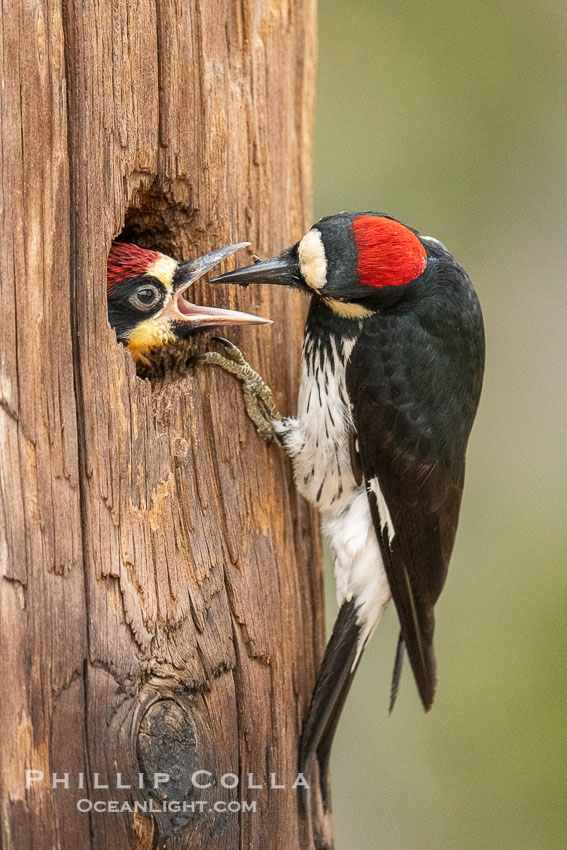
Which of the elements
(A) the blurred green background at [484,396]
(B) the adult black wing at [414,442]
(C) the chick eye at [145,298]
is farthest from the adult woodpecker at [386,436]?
(A) the blurred green background at [484,396]

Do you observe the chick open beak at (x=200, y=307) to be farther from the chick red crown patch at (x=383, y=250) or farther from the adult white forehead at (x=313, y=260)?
the chick red crown patch at (x=383, y=250)

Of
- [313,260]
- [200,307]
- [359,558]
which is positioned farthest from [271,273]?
[359,558]

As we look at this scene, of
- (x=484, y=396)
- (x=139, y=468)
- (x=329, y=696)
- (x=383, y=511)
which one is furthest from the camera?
(x=484, y=396)

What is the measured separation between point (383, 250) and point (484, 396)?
9.37ft

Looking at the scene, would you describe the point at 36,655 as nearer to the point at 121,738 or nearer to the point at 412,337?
the point at 121,738

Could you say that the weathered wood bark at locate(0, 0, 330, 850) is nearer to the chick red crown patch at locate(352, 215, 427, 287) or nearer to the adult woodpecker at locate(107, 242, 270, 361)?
the adult woodpecker at locate(107, 242, 270, 361)

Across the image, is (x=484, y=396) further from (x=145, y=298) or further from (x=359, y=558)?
(x=145, y=298)

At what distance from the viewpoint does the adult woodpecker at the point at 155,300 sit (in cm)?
261

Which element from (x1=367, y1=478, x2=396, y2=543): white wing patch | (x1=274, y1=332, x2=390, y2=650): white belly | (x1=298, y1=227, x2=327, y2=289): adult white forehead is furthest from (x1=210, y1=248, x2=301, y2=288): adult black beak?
(x1=367, y1=478, x2=396, y2=543): white wing patch

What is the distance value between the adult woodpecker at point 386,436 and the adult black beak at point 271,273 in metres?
0.03

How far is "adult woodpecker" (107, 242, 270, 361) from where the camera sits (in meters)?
2.61

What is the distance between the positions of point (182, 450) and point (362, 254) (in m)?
0.72

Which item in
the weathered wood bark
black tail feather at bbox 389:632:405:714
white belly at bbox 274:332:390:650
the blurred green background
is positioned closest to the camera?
the weathered wood bark

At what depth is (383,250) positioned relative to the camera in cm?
253
